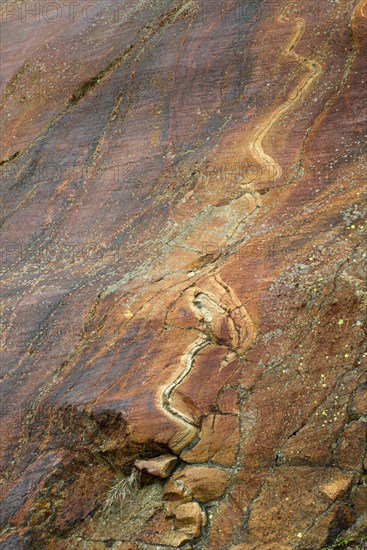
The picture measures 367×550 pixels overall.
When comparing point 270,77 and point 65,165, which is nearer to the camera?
point 270,77

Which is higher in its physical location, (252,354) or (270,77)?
(270,77)

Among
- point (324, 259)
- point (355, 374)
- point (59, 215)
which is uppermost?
point (59, 215)

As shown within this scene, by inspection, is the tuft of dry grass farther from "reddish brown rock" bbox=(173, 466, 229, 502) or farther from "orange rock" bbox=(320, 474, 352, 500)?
"orange rock" bbox=(320, 474, 352, 500)

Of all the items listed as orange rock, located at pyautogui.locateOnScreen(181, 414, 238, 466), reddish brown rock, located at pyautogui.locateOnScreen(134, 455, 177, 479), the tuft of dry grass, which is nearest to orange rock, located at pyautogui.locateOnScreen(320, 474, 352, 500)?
orange rock, located at pyautogui.locateOnScreen(181, 414, 238, 466)

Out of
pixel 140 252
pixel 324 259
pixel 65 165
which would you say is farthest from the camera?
pixel 65 165

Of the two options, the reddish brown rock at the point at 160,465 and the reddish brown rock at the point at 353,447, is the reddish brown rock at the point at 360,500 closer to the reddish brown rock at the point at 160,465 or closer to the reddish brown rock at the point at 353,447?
the reddish brown rock at the point at 353,447

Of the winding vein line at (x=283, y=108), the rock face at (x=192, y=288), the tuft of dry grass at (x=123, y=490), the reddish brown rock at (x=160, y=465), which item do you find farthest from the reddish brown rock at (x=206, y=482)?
the winding vein line at (x=283, y=108)

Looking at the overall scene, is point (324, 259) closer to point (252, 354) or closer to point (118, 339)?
point (252, 354)

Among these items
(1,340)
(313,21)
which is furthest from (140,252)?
(313,21)
